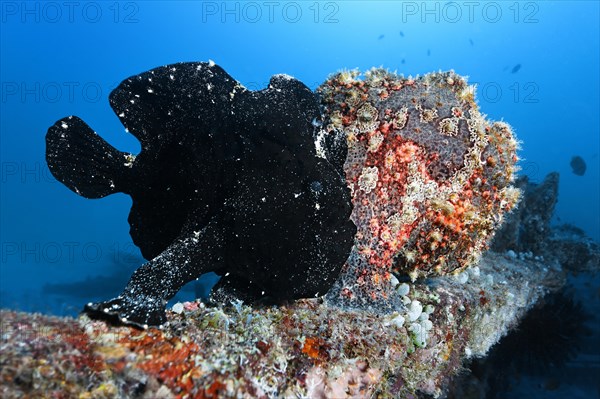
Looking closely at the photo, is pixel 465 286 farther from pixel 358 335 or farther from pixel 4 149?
pixel 4 149

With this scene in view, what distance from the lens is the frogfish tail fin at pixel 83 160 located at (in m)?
3.37

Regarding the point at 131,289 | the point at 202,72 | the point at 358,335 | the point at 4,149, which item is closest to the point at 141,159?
the point at 202,72

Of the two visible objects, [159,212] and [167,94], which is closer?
[167,94]

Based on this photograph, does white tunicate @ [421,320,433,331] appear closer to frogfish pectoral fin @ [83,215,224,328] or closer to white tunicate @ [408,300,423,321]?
white tunicate @ [408,300,423,321]

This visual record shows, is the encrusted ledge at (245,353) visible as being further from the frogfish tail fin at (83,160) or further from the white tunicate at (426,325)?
the frogfish tail fin at (83,160)

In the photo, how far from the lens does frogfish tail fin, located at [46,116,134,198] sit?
11.1 ft

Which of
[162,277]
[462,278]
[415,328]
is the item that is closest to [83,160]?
[162,277]

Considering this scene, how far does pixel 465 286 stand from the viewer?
5230 millimetres

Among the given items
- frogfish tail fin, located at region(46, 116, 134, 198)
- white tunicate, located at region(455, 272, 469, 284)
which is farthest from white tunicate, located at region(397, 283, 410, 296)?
frogfish tail fin, located at region(46, 116, 134, 198)

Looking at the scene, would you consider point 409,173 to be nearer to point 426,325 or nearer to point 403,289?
point 403,289

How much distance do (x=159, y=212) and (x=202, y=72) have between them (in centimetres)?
144

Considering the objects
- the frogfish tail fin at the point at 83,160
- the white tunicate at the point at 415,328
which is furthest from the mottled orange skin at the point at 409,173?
the frogfish tail fin at the point at 83,160

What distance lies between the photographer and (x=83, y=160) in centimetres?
347

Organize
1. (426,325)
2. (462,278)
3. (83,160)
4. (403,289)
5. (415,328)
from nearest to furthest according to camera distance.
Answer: (83,160) < (415,328) < (426,325) < (403,289) < (462,278)
